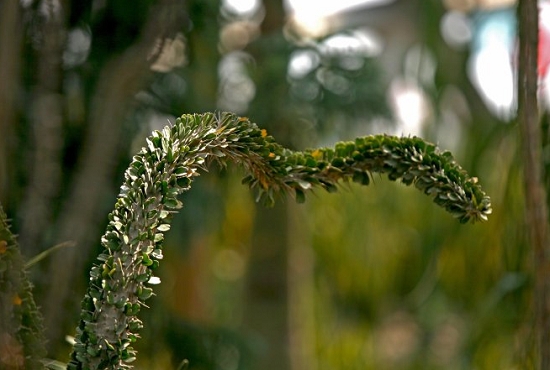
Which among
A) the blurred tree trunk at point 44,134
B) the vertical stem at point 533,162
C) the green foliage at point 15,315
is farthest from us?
the blurred tree trunk at point 44,134

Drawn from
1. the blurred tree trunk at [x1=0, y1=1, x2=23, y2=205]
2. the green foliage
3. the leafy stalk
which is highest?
the blurred tree trunk at [x1=0, y1=1, x2=23, y2=205]

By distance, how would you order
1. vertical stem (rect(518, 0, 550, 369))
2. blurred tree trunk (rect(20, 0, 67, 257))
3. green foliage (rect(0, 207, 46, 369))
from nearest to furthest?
green foliage (rect(0, 207, 46, 369)) → vertical stem (rect(518, 0, 550, 369)) → blurred tree trunk (rect(20, 0, 67, 257))

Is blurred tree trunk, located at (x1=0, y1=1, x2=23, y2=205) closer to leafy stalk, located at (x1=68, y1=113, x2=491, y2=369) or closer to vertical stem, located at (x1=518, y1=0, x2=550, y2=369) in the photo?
leafy stalk, located at (x1=68, y1=113, x2=491, y2=369)

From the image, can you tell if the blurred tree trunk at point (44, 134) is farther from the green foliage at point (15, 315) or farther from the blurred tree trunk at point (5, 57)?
the green foliage at point (15, 315)

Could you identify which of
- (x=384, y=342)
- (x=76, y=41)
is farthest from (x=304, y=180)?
(x=384, y=342)

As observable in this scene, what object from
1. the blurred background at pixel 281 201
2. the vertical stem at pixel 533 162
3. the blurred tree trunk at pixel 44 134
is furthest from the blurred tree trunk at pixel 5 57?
the vertical stem at pixel 533 162

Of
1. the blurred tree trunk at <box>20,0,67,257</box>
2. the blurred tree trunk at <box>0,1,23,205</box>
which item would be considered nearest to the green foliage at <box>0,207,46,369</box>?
the blurred tree trunk at <box>0,1,23,205</box>


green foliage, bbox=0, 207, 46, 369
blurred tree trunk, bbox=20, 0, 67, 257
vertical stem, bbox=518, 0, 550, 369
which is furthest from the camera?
blurred tree trunk, bbox=20, 0, 67, 257

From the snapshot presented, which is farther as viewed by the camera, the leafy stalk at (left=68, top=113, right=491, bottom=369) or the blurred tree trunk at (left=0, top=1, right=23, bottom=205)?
the blurred tree trunk at (left=0, top=1, right=23, bottom=205)
